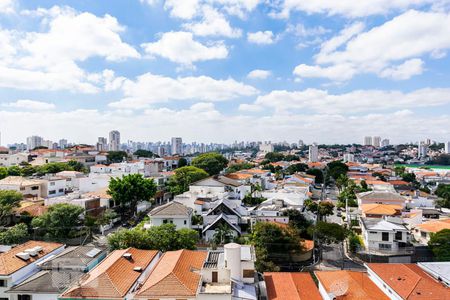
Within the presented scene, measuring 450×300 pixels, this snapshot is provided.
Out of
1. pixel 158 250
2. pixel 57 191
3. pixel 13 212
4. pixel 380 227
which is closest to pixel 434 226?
pixel 380 227

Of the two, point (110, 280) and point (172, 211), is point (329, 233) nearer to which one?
point (172, 211)

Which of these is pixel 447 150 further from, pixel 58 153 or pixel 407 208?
pixel 58 153

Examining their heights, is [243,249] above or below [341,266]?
above

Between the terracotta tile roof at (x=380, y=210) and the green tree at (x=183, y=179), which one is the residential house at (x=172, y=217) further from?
the terracotta tile roof at (x=380, y=210)

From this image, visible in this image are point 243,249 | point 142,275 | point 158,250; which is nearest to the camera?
point 142,275

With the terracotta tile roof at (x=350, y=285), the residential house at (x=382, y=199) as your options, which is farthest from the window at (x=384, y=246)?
the residential house at (x=382, y=199)

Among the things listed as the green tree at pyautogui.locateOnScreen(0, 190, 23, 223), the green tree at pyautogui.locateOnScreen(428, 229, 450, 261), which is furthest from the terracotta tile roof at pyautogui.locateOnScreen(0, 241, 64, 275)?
the green tree at pyautogui.locateOnScreen(428, 229, 450, 261)

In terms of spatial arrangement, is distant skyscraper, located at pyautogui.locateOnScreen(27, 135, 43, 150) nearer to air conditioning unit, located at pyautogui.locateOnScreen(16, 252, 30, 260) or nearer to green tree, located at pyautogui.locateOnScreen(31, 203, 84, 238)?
green tree, located at pyautogui.locateOnScreen(31, 203, 84, 238)
